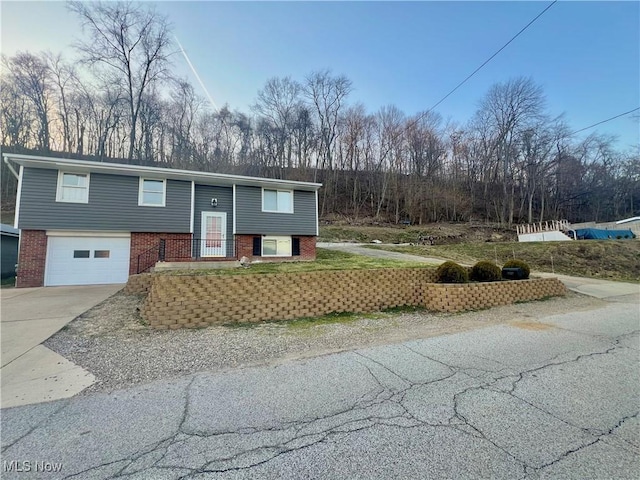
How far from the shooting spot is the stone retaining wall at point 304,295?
19.9 ft

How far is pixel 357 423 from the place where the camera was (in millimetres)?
2555

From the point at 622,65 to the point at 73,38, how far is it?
33.1 meters

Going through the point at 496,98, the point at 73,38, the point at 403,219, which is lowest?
the point at 403,219

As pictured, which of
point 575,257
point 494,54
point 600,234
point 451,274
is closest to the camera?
point 451,274

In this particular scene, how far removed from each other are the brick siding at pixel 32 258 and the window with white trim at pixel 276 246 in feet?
27.6

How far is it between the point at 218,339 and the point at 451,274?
6394 millimetres

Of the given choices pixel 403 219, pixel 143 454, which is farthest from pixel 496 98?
pixel 143 454

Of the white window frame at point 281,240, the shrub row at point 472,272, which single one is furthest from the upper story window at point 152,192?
the shrub row at point 472,272

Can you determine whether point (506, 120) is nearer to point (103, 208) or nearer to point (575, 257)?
point (575, 257)

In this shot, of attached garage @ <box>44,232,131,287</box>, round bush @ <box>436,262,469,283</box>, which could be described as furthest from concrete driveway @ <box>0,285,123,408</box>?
round bush @ <box>436,262,469,283</box>

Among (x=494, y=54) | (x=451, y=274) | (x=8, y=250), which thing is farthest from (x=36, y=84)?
(x=451, y=274)

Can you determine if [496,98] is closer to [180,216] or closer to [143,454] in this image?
[180,216]

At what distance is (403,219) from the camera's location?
108 feet

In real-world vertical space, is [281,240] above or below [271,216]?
below
